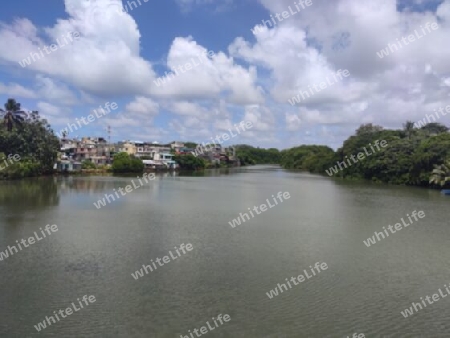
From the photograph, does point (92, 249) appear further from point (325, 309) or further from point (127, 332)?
point (325, 309)

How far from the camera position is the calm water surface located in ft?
28.9

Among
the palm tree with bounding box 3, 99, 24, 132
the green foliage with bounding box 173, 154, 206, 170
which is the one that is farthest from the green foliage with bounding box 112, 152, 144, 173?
the palm tree with bounding box 3, 99, 24, 132

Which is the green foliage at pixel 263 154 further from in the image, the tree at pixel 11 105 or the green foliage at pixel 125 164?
the tree at pixel 11 105

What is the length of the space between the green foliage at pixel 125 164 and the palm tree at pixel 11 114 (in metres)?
20.8

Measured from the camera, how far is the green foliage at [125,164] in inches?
2825

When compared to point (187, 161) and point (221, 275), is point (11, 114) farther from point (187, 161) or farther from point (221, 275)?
point (221, 275)

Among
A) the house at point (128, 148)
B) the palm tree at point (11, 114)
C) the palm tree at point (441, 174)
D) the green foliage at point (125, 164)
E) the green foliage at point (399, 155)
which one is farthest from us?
the house at point (128, 148)

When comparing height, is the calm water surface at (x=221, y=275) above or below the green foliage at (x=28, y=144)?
below

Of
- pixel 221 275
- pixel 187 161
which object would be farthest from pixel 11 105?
pixel 221 275

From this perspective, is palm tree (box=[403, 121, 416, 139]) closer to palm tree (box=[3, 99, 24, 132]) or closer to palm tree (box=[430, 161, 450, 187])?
palm tree (box=[430, 161, 450, 187])

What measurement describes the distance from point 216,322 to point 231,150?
132586mm

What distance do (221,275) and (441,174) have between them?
3690cm

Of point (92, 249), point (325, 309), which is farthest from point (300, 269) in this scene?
point (92, 249)

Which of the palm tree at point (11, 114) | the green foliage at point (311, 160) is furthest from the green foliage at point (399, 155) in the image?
the palm tree at point (11, 114)
